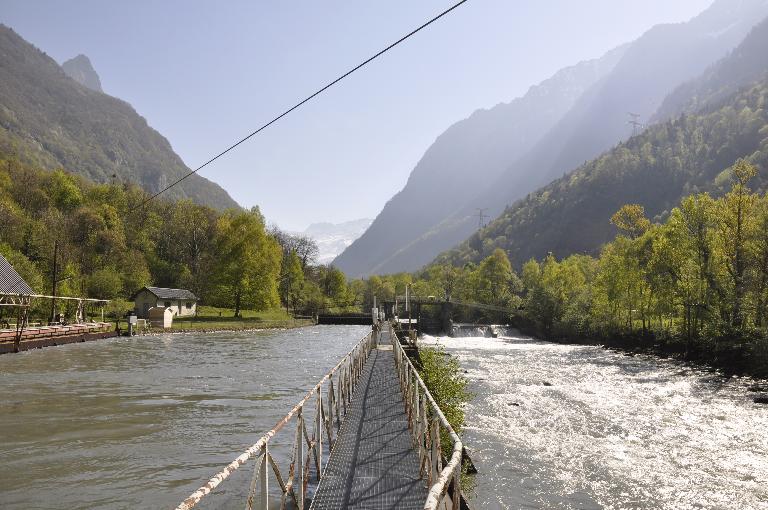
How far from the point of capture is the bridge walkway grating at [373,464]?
833 centimetres

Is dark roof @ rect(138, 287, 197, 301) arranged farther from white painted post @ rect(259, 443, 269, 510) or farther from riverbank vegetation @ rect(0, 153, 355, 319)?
white painted post @ rect(259, 443, 269, 510)

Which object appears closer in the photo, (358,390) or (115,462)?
(115,462)

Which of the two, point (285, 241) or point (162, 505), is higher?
point (285, 241)

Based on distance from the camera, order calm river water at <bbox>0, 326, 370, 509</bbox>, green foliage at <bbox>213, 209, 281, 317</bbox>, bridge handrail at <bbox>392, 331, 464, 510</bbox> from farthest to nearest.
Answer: green foliage at <bbox>213, 209, 281, 317</bbox>
calm river water at <bbox>0, 326, 370, 509</bbox>
bridge handrail at <bbox>392, 331, 464, 510</bbox>

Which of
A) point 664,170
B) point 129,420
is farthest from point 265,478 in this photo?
point 664,170

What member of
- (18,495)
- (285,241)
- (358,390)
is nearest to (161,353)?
(358,390)

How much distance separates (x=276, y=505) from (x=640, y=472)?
12.8m

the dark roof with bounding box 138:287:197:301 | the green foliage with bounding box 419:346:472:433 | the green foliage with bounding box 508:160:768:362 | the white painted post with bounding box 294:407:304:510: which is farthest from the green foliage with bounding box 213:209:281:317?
the white painted post with bounding box 294:407:304:510

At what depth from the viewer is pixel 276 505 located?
10.5 metres

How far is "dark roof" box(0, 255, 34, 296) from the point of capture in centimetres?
3969

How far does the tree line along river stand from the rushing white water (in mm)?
77

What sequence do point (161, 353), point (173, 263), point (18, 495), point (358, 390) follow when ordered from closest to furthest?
point (18, 495) < point (358, 390) < point (161, 353) < point (173, 263)

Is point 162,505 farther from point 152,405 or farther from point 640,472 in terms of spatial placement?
point 640,472

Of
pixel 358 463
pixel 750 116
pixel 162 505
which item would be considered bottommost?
pixel 162 505
